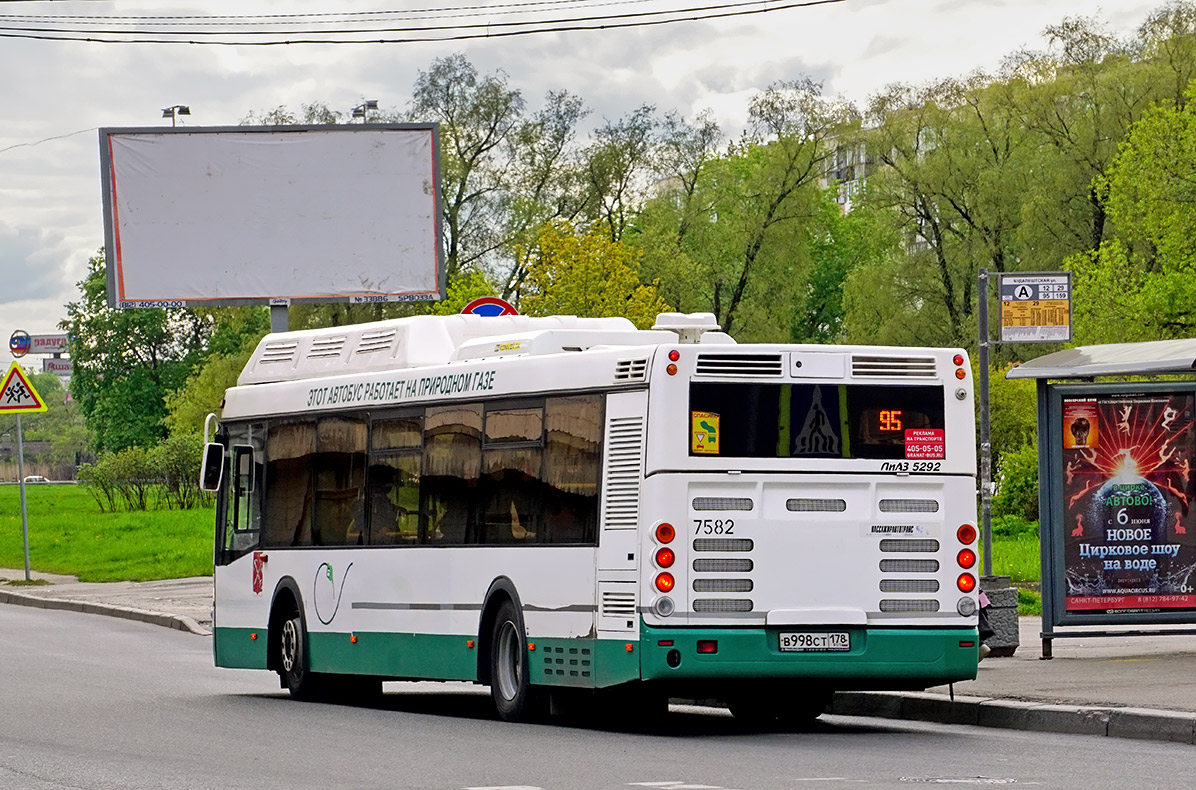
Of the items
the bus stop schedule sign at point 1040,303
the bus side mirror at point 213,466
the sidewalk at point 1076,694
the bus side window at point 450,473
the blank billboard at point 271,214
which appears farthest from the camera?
the blank billboard at point 271,214

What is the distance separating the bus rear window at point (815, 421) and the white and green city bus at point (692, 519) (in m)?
0.01

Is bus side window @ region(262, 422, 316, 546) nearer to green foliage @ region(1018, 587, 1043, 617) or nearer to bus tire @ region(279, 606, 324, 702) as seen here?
bus tire @ region(279, 606, 324, 702)

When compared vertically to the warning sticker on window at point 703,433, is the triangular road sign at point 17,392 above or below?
above

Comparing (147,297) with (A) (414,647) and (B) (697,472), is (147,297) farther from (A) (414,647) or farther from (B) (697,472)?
(B) (697,472)

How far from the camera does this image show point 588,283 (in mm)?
56812

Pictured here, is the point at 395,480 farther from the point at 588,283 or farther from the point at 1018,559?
the point at 588,283

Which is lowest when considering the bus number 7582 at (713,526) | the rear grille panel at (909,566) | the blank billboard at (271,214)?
the rear grille panel at (909,566)

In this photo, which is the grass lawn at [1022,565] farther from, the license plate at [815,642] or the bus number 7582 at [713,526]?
the bus number 7582 at [713,526]

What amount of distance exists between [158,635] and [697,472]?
14581mm

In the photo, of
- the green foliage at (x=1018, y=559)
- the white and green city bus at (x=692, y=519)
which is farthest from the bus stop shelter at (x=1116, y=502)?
the green foliage at (x=1018, y=559)

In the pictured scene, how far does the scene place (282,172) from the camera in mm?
32500

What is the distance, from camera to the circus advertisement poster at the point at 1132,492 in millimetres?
17469

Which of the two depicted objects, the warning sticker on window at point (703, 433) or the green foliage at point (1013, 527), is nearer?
the warning sticker on window at point (703, 433)

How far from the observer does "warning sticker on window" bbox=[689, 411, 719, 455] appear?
1335 centimetres
